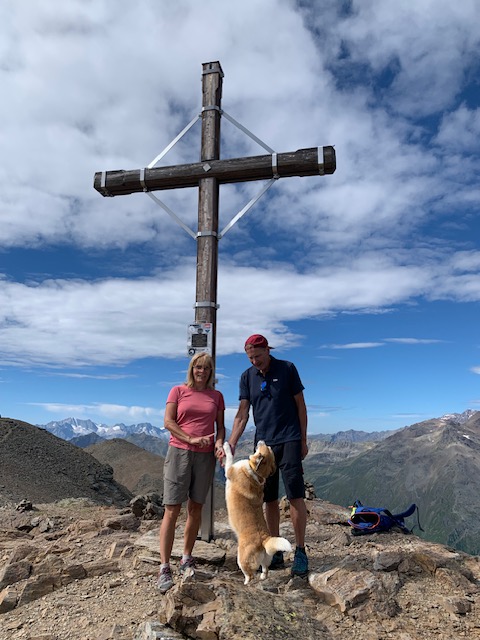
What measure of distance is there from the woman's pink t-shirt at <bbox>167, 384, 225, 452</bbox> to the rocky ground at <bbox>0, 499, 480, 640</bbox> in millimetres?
1571

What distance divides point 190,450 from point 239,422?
81 centimetres

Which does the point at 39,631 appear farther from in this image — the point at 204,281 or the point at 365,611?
the point at 204,281

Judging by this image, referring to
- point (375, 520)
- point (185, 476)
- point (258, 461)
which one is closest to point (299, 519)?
point (258, 461)

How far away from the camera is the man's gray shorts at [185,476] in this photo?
5.64m

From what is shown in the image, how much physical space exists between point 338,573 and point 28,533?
669 centimetres

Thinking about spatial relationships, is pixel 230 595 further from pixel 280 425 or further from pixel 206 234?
→ pixel 206 234

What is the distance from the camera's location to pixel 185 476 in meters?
5.67

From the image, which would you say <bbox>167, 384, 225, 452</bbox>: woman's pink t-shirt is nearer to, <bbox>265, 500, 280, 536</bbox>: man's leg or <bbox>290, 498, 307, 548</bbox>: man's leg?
<bbox>265, 500, 280, 536</bbox>: man's leg

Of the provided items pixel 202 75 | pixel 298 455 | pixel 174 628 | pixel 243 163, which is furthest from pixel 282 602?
pixel 202 75

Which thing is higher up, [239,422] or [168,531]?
[239,422]

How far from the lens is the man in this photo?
5.80 meters

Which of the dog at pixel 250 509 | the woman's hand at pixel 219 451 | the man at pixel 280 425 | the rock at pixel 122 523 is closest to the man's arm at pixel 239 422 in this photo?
the man at pixel 280 425

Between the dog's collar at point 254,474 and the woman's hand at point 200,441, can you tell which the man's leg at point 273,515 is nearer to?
the dog's collar at point 254,474

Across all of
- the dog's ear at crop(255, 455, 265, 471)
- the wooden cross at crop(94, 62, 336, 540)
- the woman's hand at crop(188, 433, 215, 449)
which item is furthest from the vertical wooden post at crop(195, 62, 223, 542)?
the dog's ear at crop(255, 455, 265, 471)
